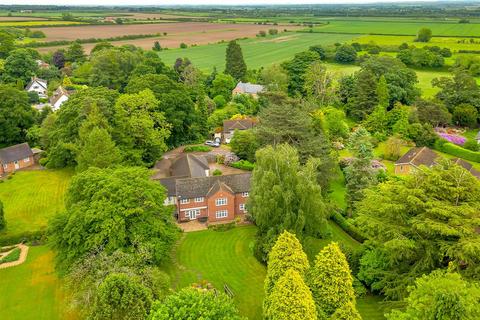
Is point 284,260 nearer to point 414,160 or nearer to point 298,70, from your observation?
point 414,160

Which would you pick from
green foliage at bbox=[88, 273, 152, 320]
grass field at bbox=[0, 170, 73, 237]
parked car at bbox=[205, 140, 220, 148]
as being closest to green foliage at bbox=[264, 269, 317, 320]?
green foliage at bbox=[88, 273, 152, 320]

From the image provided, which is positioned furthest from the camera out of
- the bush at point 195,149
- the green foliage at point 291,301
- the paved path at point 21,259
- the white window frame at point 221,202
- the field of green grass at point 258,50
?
the field of green grass at point 258,50

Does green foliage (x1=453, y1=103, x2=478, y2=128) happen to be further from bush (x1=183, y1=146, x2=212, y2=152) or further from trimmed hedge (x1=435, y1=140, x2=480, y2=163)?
bush (x1=183, y1=146, x2=212, y2=152)

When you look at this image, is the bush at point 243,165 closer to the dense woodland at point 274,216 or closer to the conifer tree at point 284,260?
the dense woodland at point 274,216

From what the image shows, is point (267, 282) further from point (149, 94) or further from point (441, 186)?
point (149, 94)

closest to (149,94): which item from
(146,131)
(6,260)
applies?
(146,131)

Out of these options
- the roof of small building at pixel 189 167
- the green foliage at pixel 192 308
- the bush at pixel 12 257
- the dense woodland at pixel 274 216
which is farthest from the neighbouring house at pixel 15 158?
the green foliage at pixel 192 308
